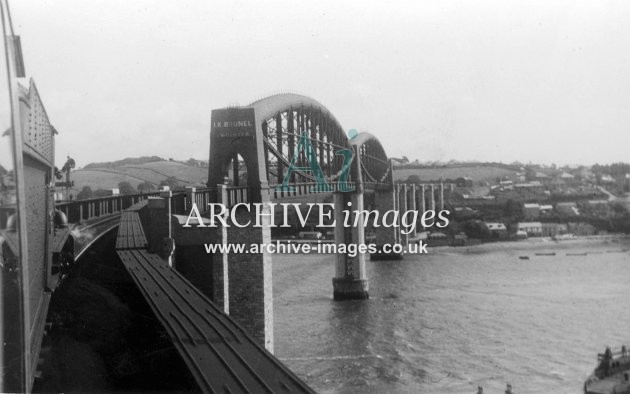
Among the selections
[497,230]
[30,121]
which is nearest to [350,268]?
[497,230]

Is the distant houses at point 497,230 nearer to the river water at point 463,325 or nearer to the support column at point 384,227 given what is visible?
the river water at point 463,325

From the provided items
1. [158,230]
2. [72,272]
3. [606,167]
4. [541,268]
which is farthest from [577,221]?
[72,272]

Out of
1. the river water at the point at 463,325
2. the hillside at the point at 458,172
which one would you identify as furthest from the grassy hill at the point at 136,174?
the hillside at the point at 458,172

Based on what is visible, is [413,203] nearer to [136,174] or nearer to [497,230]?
[497,230]

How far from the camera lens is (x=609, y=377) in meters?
15.2

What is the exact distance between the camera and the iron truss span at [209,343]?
421 centimetres

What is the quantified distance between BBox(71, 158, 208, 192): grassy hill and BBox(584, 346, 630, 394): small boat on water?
13.7 meters

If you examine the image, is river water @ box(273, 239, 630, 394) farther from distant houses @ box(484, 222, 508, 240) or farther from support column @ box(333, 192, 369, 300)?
distant houses @ box(484, 222, 508, 240)

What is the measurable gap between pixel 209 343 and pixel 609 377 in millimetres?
13247

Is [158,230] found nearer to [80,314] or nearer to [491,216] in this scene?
[80,314]

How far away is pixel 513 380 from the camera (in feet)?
53.6

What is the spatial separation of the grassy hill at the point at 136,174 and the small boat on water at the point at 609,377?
1366 centimetres

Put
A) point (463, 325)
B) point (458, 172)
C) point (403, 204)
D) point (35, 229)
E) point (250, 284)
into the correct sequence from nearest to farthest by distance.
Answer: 1. point (35, 229)
2. point (250, 284)
3. point (463, 325)
4. point (458, 172)
5. point (403, 204)

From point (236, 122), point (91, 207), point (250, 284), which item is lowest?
point (250, 284)
